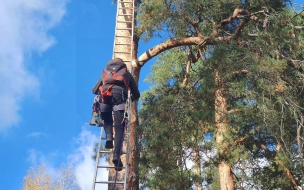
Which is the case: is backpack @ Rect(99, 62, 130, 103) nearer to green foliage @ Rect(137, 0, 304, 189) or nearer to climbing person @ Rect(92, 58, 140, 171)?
climbing person @ Rect(92, 58, 140, 171)

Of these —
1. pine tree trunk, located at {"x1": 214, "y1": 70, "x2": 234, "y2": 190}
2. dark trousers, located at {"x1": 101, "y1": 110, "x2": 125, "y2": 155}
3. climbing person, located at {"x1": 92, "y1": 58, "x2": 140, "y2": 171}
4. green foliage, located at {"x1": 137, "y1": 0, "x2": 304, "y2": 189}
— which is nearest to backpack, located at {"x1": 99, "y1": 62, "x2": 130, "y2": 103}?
climbing person, located at {"x1": 92, "y1": 58, "x2": 140, "y2": 171}

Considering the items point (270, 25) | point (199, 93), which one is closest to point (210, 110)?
point (199, 93)

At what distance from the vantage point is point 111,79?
4.35m

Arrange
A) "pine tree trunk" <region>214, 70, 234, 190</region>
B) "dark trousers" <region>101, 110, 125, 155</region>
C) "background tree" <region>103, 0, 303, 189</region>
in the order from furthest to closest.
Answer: "pine tree trunk" <region>214, 70, 234, 190</region>, "background tree" <region>103, 0, 303, 189</region>, "dark trousers" <region>101, 110, 125, 155</region>

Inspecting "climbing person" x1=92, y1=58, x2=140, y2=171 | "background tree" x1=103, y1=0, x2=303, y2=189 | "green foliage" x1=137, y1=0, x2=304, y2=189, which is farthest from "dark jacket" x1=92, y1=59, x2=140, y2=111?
"background tree" x1=103, y1=0, x2=303, y2=189

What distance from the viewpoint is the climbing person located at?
4.32 meters

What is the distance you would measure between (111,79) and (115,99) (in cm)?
23

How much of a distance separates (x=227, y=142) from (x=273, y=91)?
141cm

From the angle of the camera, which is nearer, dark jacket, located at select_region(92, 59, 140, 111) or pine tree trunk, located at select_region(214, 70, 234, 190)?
dark jacket, located at select_region(92, 59, 140, 111)

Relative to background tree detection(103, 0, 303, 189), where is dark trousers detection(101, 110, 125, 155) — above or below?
below

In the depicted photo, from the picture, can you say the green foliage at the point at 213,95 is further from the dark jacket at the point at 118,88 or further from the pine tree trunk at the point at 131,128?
the dark jacket at the point at 118,88

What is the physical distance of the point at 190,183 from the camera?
16.0 ft

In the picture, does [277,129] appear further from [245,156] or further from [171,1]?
[171,1]

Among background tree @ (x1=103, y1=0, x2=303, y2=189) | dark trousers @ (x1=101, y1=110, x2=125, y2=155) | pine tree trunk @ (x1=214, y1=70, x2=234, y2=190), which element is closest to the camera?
dark trousers @ (x1=101, y1=110, x2=125, y2=155)
